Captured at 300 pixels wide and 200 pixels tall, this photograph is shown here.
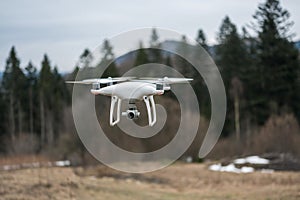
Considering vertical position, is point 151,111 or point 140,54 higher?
point 140,54

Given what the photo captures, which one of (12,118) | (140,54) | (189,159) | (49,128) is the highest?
(140,54)

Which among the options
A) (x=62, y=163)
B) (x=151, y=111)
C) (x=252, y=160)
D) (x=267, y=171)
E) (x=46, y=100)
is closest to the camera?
(x=151, y=111)

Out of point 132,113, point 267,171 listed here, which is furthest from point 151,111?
point 267,171

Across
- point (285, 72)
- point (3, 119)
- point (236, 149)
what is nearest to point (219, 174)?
point (236, 149)

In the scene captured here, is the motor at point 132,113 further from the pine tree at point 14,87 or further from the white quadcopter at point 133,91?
the pine tree at point 14,87

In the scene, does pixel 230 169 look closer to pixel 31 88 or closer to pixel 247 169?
pixel 247 169

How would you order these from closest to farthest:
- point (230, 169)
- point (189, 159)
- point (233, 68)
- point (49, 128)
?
point (230, 169) < point (189, 159) < point (49, 128) < point (233, 68)
